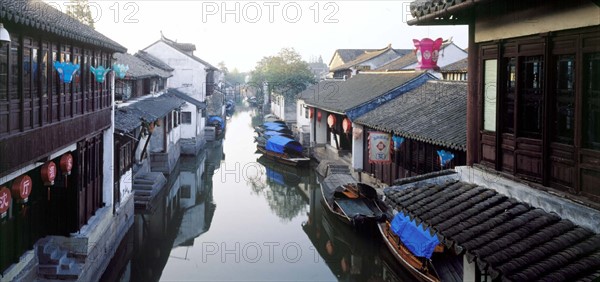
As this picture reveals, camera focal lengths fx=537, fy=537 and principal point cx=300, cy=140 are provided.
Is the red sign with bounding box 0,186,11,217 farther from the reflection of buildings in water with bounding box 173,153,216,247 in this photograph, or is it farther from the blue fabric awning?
the blue fabric awning

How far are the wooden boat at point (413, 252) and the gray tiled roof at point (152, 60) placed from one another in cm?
2686

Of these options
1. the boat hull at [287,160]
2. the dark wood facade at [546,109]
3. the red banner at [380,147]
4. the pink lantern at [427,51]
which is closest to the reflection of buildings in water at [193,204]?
the boat hull at [287,160]

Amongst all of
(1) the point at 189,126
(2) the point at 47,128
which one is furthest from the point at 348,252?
(1) the point at 189,126

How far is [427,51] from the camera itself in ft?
88.1

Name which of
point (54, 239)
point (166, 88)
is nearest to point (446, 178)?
point (54, 239)

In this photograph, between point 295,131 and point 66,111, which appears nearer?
point 66,111

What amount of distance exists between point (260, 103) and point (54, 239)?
7343cm

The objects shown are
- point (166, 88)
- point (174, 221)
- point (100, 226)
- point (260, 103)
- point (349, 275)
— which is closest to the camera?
point (100, 226)

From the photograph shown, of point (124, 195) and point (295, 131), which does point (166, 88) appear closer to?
point (295, 131)

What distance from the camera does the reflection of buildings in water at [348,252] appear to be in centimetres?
1656

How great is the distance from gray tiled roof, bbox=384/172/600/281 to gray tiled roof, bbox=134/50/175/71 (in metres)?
34.3

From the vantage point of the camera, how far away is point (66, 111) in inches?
506

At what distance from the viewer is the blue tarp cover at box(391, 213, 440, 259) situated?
13594mm

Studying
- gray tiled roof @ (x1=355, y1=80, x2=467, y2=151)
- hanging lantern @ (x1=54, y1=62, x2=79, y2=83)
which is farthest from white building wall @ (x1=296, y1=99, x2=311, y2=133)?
hanging lantern @ (x1=54, y1=62, x2=79, y2=83)
